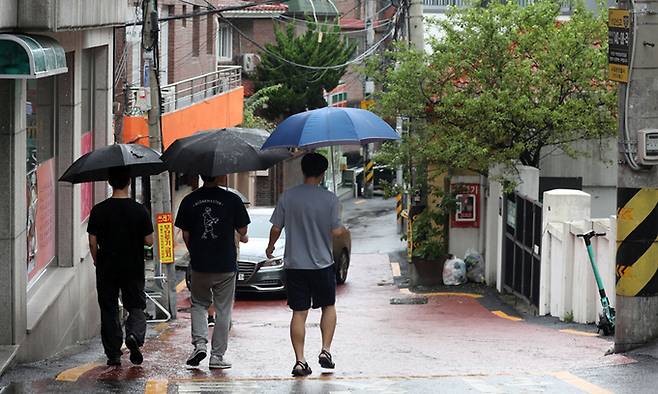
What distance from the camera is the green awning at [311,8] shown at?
5719 centimetres

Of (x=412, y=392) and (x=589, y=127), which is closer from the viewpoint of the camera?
(x=412, y=392)

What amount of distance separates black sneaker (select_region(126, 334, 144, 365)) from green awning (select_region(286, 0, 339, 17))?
150 feet

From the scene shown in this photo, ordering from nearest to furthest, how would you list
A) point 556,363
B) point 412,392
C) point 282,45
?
point 412,392 → point 556,363 → point 282,45

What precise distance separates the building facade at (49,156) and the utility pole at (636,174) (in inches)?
188

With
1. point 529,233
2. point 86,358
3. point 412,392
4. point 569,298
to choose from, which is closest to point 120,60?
point 529,233

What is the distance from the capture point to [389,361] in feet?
38.2

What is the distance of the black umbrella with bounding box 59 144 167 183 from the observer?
10586 millimetres

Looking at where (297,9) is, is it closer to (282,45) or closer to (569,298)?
(282,45)

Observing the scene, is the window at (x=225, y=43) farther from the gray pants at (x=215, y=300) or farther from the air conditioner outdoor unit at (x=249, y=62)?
the gray pants at (x=215, y=300)

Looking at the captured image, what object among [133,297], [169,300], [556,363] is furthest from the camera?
[169,300]

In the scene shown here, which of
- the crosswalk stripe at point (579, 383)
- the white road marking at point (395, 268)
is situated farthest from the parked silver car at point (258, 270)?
the crosswalk stripe at point (579, 383)

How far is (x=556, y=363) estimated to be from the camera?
11.4 m

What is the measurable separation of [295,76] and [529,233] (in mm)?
31378

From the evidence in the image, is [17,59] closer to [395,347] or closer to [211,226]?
[211,226]
